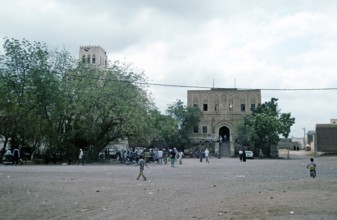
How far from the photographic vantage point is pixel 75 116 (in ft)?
131

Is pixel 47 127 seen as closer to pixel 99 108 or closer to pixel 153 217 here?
pixel 99 108

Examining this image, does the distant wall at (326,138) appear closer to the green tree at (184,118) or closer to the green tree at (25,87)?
the green tree at (184,118)

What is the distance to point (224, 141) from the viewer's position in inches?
→ 2763

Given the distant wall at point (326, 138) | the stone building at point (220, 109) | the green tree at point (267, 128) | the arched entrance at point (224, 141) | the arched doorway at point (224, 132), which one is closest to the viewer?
the green tree at point (267, 128)

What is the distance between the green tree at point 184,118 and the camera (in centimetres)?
6750

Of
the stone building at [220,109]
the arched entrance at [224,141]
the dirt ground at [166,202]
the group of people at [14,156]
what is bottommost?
the dirt ground at [166,202]

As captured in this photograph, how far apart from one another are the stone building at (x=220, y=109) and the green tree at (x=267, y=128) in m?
9.20

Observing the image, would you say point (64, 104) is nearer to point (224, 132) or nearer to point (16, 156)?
point (16, 156)

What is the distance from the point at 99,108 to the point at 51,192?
24994 millimetres

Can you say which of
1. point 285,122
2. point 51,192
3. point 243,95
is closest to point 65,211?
point 51,192

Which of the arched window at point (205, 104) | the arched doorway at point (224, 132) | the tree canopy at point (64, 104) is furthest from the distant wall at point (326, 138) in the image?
the tree canopy at point (64, 104)

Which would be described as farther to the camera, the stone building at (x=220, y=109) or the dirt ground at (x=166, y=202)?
the stone building at (x=220, y=109)

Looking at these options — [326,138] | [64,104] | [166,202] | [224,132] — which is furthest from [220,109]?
[166,202]

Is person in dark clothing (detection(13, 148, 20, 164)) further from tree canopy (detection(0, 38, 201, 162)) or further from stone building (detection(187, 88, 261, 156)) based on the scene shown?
stone building (detection(187, 88, 261, 156))
